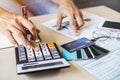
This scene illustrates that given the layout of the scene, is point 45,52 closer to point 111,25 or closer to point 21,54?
point 21,54

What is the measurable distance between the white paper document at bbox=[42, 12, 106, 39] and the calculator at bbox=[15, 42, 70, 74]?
0.16 metres

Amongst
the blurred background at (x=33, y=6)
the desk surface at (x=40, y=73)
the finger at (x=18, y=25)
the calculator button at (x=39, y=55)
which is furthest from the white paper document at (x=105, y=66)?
the blurred background at (x=33, y=6)

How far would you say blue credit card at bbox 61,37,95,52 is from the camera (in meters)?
A: 0.72

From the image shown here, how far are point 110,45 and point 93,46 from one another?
0.25ft

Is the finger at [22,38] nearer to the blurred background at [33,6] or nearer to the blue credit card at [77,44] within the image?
the blue credit card at [77,44]

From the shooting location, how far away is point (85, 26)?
37.1 inches

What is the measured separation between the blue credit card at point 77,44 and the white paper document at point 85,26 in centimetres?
7

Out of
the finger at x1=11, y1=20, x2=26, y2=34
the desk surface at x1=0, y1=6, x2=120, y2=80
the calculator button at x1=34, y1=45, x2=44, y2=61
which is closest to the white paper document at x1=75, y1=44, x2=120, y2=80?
the desk surface at x1=0, y1=6, x2=120, y2=80

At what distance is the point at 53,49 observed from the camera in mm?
718

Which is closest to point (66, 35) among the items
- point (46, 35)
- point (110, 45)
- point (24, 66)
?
point (46, 35)

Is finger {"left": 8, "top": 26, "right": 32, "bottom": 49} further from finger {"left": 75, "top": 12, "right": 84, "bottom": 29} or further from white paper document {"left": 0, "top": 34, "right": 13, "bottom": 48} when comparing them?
finger {"left": 75, "top": 12, "right": 84, "bottom": 29}

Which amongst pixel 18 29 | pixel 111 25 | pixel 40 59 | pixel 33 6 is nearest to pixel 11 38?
pixel 18 29

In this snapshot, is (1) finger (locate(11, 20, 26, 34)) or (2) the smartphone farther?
(2) the smartphone

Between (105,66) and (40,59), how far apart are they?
0.20 metres
